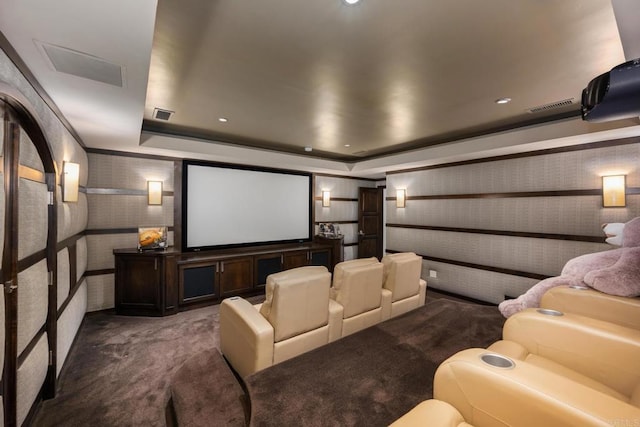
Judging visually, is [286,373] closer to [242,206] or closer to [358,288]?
[358,288]

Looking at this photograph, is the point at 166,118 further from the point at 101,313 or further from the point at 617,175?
the point at 617,175

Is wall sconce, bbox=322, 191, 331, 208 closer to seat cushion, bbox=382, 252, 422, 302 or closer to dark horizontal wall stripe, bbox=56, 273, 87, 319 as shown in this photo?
seat cushion, bbox=382, 252, 422, 302

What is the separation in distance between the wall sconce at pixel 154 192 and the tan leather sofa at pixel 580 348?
4.47 metres

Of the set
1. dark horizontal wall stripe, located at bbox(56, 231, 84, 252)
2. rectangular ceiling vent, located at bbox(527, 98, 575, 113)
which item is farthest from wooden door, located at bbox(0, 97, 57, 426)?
rectangular ceiling vent, located at bbox(527, 98, 575, 113)

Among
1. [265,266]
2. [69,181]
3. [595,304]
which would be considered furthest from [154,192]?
[595,304]

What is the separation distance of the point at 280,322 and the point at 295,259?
10.3 ft

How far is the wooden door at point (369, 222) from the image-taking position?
679cm

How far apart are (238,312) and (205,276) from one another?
7.49ft

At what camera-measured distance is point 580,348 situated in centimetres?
137

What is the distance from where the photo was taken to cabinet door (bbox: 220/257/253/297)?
4195 mm

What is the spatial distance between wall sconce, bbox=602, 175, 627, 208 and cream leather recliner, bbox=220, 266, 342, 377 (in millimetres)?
3421

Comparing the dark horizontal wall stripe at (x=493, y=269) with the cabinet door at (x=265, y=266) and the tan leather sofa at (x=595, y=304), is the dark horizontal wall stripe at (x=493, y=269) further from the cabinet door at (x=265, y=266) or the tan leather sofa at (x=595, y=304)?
the cabinet door at (x=265, y=266)

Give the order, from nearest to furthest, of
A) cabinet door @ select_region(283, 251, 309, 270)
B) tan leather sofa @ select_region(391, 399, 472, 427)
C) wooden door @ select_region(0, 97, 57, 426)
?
tan leather sofa @ select_region(391, 399, 472, 427), wooden door @ select_region(0, 97, 57, 426), cabinet door @ select_region(283, 251, 309, 270)

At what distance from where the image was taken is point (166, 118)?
10.9 ft
